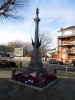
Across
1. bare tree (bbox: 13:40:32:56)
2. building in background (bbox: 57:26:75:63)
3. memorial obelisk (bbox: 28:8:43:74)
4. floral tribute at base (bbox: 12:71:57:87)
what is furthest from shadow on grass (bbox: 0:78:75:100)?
bare tree (bbox: 13:40:32:56)

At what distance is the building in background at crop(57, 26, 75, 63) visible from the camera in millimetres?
74750

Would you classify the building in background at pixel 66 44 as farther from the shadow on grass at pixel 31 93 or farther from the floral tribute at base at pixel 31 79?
the shadow on grass at pixel 31 93

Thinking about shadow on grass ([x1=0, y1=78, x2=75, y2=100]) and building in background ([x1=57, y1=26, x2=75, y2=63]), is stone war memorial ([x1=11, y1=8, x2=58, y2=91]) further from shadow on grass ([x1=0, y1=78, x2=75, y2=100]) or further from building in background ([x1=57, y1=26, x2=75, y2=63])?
building in background ([x1=57, y1=26, x2=75, y2=63])

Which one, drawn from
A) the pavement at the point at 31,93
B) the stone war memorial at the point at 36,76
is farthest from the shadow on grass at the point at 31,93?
the stone war memorial at the point at 36,76

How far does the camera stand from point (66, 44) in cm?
7619

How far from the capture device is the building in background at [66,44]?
74.8 metres

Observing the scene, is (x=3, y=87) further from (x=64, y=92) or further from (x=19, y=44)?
(x=19, y=44)

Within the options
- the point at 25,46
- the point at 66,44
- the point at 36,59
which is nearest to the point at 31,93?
the point at 36,59

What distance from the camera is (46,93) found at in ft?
48.5

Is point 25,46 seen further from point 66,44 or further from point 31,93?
point 31,93

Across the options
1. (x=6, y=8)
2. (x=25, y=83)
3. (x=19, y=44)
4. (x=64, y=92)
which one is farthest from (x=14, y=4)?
→ (x=19, y=44)

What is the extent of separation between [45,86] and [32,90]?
124 centimetres

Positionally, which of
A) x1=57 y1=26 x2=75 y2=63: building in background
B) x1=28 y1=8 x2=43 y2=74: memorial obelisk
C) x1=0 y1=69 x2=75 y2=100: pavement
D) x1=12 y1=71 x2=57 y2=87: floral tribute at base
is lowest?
x1=0 y1=69 x2=75 y2=100: pavement

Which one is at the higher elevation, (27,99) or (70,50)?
(70,50)
